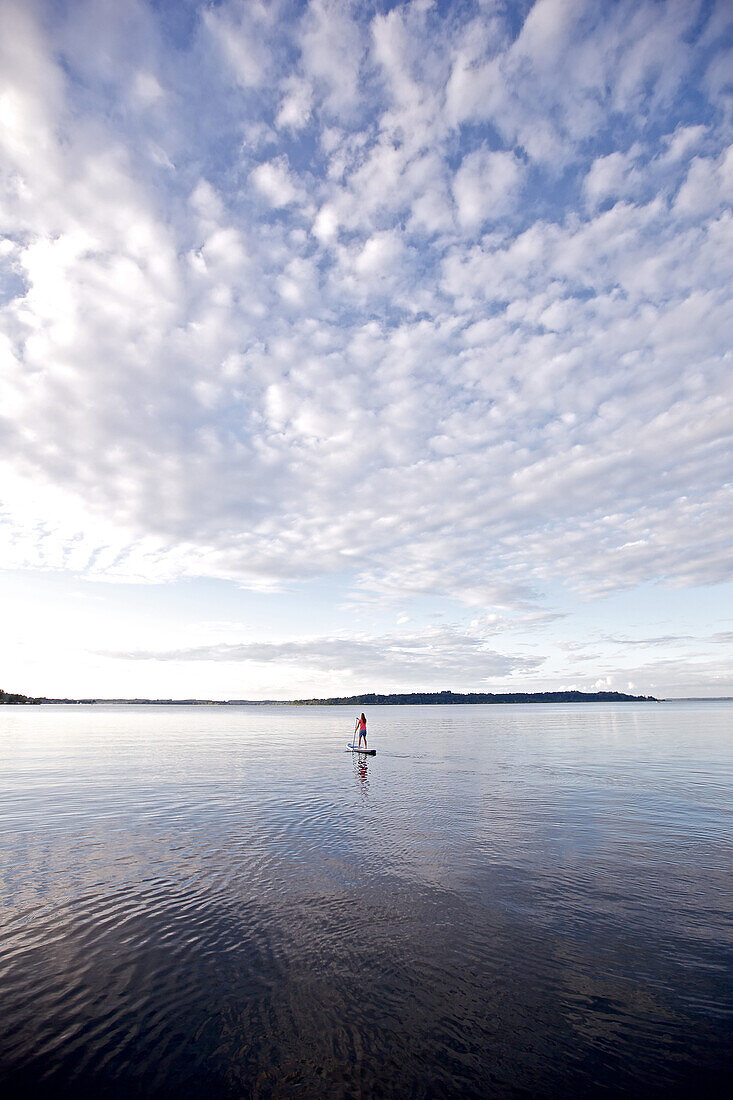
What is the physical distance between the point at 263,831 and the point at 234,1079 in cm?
1528

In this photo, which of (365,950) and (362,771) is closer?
(365,950)

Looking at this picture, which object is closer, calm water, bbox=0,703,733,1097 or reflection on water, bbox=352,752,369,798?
calm water, bbox=0,703,733,1097

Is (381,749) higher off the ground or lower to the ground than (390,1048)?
higher

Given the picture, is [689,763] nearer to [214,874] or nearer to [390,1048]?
[214,874]

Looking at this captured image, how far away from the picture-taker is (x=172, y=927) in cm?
1319

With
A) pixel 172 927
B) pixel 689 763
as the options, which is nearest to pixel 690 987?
pixel 172 927

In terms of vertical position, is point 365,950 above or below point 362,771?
below

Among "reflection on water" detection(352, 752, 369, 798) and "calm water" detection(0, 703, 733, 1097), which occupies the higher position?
"reflection on water" detection(352, 752, 369, 798)

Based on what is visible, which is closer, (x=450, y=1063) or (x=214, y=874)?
(x=450, y=1063)

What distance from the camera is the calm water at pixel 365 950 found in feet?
27.3

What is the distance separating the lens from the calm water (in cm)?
832

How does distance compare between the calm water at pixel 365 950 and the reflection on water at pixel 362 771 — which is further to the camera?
the reflection on water at pixel 362 771

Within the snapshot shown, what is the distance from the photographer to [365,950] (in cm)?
1198

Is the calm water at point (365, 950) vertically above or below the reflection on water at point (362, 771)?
below
